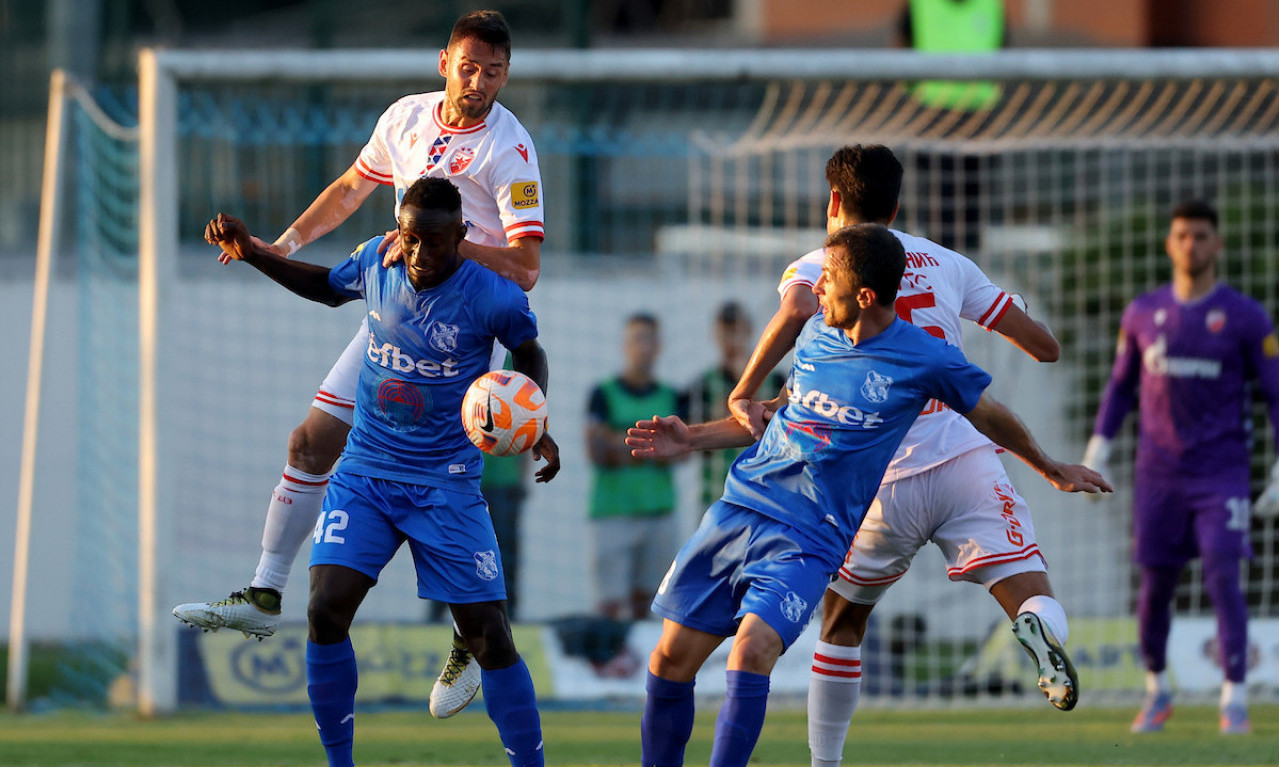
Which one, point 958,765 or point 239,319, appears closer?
point 958,765

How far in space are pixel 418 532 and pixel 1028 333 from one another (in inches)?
89.5

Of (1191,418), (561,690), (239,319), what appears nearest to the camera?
(1191,418)

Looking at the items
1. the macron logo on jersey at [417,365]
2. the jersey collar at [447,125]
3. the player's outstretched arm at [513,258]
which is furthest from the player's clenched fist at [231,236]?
the jersey collar at [447,125]

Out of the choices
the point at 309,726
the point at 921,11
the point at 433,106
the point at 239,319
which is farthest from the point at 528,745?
the point at 921,11

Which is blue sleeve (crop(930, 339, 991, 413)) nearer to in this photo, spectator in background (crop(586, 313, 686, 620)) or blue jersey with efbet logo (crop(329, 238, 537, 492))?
blue jersey with efbet logo (crop(329, 238, 537, 492))

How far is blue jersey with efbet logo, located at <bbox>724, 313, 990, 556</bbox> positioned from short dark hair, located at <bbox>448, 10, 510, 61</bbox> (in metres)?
1.72

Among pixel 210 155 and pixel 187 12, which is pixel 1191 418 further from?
pixel 187 12

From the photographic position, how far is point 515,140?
6.12 metres

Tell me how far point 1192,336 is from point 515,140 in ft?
14.6

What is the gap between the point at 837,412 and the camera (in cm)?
523

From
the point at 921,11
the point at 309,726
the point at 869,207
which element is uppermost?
the point at 921,11

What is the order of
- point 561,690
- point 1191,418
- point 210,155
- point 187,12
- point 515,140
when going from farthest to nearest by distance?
point 187,12
point 210,155
point 561,690
point 1191,418
point 515,140

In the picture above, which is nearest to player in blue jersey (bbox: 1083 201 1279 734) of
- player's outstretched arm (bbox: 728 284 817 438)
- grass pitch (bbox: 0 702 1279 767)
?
grass pitch (bbox: 0 702 1279 767)

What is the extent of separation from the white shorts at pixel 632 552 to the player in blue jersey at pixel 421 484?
16.5ft
